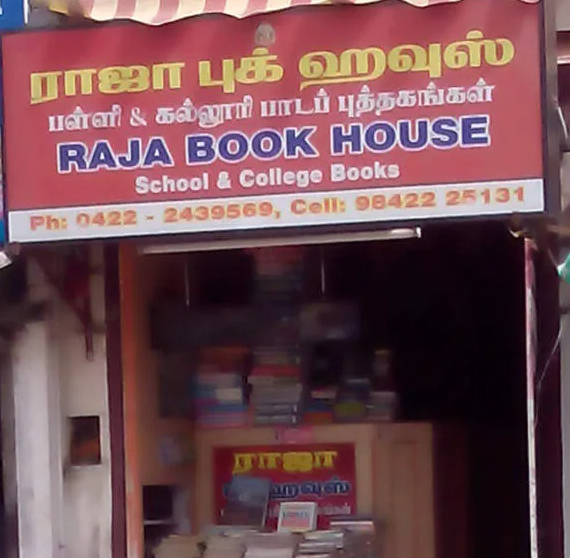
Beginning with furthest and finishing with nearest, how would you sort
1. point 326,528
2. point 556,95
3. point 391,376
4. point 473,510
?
point 473,510 < point 391,376 < point 326,528 < point 556,95

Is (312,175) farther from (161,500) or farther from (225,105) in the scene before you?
(161,500)

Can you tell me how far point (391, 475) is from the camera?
5555 mm

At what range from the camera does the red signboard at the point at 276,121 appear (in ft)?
13.4

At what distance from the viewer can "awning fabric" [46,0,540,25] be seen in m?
4.25

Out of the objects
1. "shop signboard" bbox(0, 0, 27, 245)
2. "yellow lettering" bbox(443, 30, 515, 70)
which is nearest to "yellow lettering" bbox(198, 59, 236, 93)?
"yellow lettering" bbox(443, 30, 515, 70)

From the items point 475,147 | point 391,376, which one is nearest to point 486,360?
point 391,376

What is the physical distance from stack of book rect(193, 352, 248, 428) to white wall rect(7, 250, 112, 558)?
2.39 feet

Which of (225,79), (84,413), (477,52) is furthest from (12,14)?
(477,52)

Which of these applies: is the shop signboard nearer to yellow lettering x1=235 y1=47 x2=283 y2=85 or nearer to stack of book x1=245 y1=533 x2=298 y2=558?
yellow lettering x1=235 y1=47 x2=283 y2=85

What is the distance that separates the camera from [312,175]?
418cm

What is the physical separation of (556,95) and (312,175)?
2.69ft

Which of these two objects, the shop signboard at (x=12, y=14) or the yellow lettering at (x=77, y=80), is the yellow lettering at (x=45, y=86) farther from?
the shop signboard at (x=12, y=14)

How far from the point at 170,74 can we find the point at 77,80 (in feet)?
1.06

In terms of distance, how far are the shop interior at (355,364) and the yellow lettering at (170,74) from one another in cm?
114
